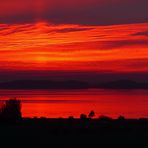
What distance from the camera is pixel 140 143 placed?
746 inches

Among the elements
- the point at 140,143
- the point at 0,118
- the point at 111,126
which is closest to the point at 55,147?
the point at 140,143

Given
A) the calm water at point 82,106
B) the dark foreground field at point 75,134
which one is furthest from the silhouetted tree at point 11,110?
the calm water at point 82,106

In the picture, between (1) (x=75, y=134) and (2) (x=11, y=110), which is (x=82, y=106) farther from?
(1) (x=75, y=134)

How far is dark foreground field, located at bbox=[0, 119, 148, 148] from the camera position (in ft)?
62.0

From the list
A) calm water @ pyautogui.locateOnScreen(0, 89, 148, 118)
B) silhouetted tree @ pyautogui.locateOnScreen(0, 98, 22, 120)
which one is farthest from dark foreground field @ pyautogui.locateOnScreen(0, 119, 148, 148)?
calm water @ pyautogui.locateOnScreen(0, 89, 148, 118)

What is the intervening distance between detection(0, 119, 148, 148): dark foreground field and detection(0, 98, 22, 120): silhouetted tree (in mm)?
1154

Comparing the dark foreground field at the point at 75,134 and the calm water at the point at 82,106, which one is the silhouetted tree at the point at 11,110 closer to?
the dark foreground field at the point at 75,134

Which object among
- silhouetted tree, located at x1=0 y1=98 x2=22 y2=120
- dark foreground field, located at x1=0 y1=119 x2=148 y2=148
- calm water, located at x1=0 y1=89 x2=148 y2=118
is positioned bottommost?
dark foreground field, located at x1=0 y1=119 x2=148 y2=148

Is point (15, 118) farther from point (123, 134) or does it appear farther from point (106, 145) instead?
point (106, 145)

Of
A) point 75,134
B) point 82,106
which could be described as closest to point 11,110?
point 75,134

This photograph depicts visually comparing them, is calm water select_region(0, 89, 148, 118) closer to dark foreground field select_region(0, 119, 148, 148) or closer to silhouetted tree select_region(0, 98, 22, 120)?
silhouetted tree select_region(0, 98, 22, 120)

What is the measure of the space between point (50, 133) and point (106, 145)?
11.4ft

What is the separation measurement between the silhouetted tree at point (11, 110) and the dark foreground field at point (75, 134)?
1.15 meters

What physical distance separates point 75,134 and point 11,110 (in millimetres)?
6717
